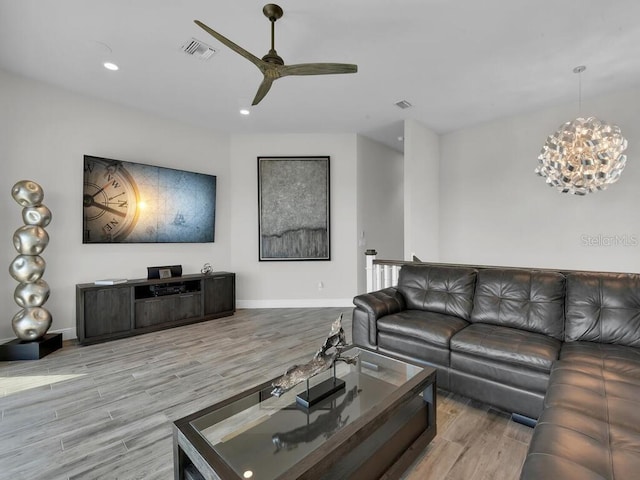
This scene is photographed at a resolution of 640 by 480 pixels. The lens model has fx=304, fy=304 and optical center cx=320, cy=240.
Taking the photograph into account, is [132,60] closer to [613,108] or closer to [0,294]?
[0,294]

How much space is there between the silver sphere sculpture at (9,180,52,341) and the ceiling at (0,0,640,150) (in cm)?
145

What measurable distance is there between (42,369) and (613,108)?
7.22m

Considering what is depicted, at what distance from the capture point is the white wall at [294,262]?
538 cm

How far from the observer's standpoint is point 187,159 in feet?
16.1

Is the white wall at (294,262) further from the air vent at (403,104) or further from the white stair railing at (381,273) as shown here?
the white stair railing at (381,273)

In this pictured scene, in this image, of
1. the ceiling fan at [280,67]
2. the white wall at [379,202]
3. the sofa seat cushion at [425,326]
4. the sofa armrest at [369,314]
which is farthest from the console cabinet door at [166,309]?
the ceiling fan at [280,67]

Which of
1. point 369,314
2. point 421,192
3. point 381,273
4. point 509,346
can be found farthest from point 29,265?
point 421,192

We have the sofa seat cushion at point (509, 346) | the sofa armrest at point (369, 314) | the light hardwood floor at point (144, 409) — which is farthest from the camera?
the sofa armrest at point (369, 314)

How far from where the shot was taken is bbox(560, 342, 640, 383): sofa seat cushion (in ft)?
5.58

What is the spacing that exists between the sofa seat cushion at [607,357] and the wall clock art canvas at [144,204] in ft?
15.4

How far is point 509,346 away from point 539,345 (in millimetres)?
191

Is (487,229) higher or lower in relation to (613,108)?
lower

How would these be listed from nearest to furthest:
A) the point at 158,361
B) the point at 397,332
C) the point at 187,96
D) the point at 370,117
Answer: the point at 397,332 → the point at 158,361 → the point at 187,96 → the point at 370,117

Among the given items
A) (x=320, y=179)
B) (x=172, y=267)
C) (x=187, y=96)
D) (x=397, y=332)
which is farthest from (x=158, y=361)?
(x=320, y=179)
